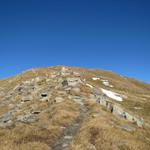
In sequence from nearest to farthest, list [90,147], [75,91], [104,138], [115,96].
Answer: [90,147]
[104,138]
[75,91]
[115,96]

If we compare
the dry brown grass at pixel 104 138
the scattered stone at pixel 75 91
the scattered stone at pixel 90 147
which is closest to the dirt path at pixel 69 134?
the dry brown grass at pixel 104 138

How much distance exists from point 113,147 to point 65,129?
23.4 feet

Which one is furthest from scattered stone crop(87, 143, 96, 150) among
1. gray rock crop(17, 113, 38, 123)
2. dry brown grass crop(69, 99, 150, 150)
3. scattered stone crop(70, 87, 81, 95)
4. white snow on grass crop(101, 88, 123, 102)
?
white snow on grass crop(101, 88, 123, 102)

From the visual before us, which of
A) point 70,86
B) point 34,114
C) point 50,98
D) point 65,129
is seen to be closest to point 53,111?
point 34,114

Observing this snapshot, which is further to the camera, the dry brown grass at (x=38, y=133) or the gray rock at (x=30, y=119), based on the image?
the gray rock at (x=30, y=119)

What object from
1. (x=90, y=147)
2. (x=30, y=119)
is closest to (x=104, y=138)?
(x=90, y=147)

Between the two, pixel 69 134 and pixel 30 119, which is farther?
pixel 30 119

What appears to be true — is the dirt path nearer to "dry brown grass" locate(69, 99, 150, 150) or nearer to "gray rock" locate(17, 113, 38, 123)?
"dry brown grass" locate(69, 99, 150, 150)

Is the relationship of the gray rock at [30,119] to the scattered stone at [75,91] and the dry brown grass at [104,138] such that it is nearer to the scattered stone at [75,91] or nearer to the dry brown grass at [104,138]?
the dry brown grass at [104,138]

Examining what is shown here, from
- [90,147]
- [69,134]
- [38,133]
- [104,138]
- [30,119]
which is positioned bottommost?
[90,147]

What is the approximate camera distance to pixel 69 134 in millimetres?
26625

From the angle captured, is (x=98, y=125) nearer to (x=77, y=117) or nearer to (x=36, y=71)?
(x=77, y=117)

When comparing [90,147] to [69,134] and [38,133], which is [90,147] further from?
[38,133]

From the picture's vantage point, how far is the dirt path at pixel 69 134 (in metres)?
22.8
